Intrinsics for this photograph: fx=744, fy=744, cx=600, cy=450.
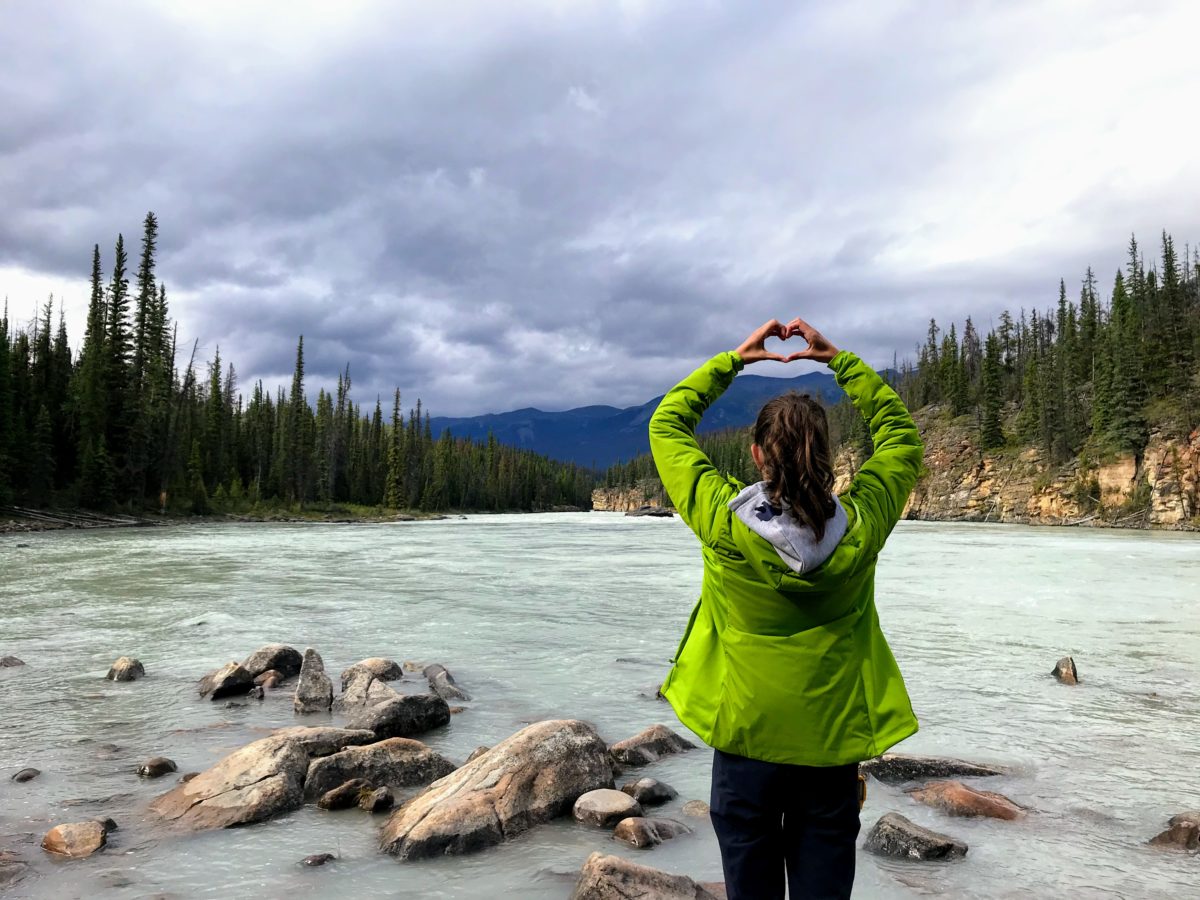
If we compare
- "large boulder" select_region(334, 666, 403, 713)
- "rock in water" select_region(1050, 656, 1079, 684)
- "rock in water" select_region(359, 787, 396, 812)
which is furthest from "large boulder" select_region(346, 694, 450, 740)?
"rock in water" select_region(1050, 656, 1079, 684)

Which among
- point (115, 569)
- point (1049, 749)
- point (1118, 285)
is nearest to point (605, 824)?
point (1049, 749)

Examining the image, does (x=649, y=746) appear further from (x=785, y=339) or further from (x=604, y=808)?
(x=785, y=339)

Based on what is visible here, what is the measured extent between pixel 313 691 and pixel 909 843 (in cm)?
689

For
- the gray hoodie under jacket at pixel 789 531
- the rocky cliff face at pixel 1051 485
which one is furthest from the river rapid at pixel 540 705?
the rocky cliff face at pixel 1051 485

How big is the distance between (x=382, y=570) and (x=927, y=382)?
128085 millimetres

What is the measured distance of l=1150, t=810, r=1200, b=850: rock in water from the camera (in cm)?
529

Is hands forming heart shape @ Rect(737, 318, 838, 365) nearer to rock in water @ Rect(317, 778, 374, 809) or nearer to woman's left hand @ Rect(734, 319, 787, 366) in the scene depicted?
woman's left hand @ Rect(734, 319, 787, 366)

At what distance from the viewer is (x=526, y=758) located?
6027 millimetres

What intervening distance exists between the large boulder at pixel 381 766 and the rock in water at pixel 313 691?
258 centimetres

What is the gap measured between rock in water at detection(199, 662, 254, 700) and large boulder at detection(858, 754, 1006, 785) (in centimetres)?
768

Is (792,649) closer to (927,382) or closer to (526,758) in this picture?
(526,758)

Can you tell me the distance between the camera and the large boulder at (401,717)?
25.6 ft

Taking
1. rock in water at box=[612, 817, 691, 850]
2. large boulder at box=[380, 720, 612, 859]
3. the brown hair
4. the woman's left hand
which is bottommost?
rock in water at box=[612, 817, 691, 850]

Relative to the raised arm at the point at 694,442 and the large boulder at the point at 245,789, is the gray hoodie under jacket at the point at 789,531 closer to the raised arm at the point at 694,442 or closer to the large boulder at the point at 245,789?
the raised arm at the point at 694,442
